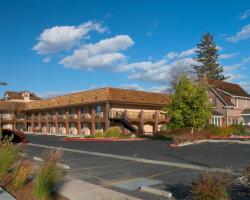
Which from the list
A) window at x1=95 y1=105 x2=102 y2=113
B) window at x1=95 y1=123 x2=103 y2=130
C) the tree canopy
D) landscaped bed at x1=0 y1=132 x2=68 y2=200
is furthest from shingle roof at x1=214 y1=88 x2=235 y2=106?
landscaped bed at x1=0 y1=132 x2=68 y2=200

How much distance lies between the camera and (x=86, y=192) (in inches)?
407

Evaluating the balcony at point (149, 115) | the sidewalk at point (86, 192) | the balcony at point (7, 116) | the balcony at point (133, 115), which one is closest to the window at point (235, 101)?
the balcony at point (149, 115)

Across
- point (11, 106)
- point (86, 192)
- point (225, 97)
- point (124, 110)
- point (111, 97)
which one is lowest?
point (86, 192)

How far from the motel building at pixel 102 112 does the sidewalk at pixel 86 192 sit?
3619 cm

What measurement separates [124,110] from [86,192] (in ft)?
129

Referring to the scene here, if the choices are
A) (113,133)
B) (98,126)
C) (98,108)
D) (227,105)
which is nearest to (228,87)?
(227,105)

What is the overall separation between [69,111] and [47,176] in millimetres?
50630

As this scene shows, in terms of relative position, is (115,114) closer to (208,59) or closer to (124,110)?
(124,110)

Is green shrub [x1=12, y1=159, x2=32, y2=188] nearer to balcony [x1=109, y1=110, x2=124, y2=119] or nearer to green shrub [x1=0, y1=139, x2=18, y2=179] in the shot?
green shrub [x1=0, y1=139, x2=18, y2=179]

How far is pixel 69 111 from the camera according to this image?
58906mm

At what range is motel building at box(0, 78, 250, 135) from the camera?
1942 inches

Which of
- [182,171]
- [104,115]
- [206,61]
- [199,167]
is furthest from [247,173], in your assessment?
[206,61]

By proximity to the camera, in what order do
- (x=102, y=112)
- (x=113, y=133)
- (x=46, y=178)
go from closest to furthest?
1. (x=46, y=178)
2. (x=113, y=133)
3. (x=102, y=112)

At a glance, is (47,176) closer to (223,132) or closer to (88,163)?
(88,163)
